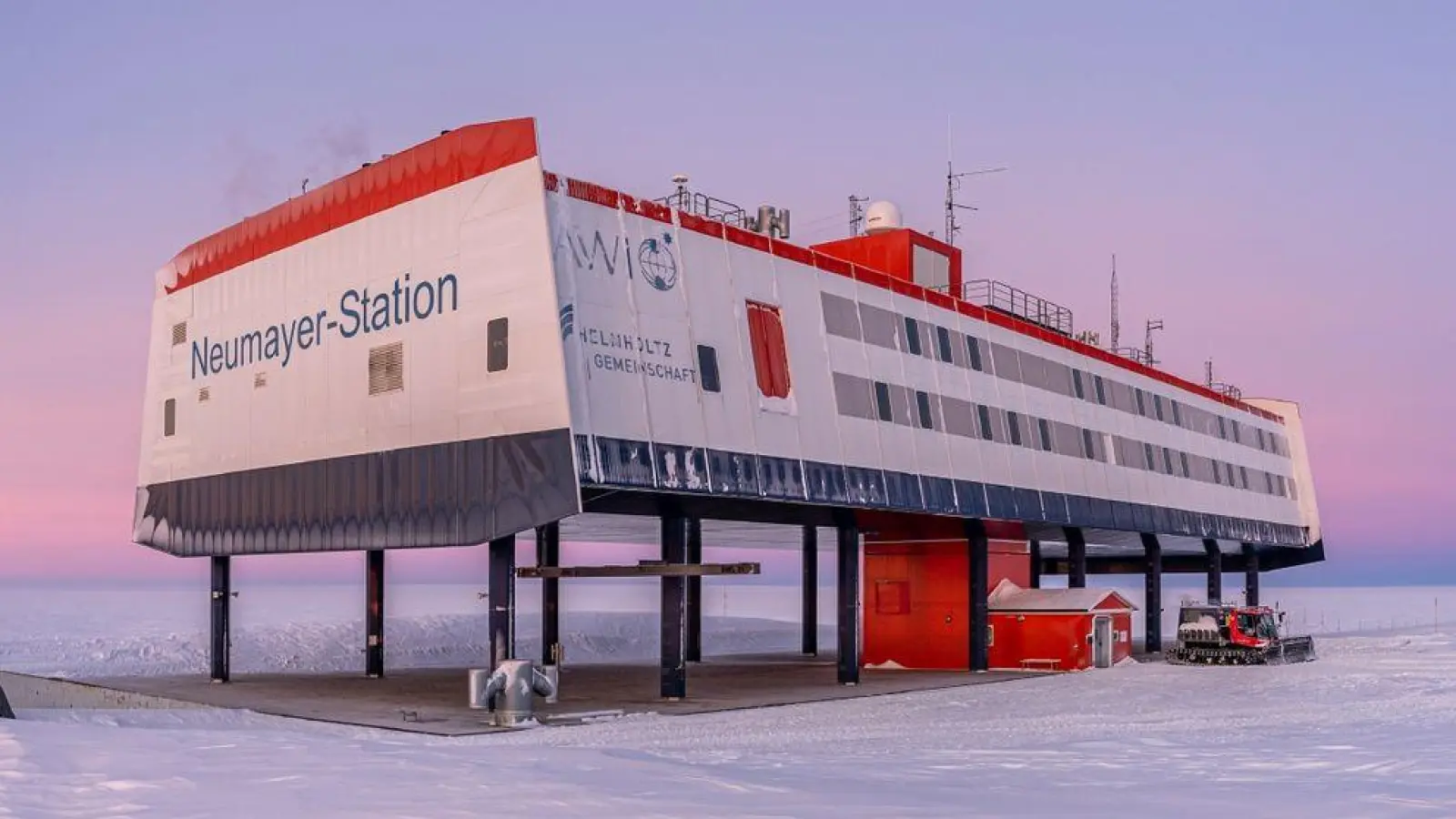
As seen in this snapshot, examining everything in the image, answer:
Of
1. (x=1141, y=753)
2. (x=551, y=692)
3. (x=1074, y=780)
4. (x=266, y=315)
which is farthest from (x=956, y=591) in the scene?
(x=1074, y=780)

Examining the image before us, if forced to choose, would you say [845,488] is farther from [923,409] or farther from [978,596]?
[978,596]

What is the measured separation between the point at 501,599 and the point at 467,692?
7.96 meters

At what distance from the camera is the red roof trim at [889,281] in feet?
123

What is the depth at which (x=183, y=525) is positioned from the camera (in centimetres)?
4988

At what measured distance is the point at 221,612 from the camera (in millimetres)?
49344

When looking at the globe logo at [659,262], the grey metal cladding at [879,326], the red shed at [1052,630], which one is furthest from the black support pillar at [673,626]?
the red shed at [1052,630]

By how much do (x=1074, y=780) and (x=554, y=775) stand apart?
279 inches

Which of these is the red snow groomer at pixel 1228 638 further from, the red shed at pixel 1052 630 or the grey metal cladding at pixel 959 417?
the grey metal cladding at pixel 959 417

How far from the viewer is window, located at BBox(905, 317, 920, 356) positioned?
48.8m

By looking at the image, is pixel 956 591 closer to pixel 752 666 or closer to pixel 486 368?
pixel 752 666

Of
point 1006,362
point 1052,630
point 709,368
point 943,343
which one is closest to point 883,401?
point 943,343

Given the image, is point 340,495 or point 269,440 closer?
point 340,495

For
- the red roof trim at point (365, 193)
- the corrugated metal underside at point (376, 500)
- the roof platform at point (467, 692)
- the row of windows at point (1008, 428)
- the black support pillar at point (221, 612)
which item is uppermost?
the red roof trim at point (365, 193)

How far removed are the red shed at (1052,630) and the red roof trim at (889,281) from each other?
34.0 ft
